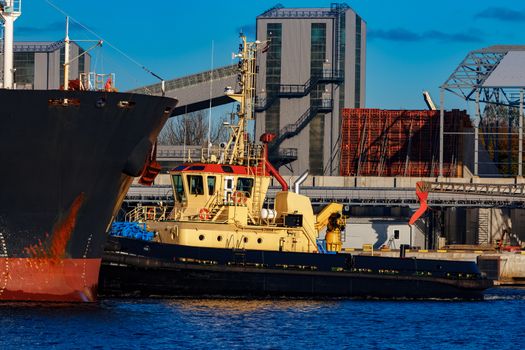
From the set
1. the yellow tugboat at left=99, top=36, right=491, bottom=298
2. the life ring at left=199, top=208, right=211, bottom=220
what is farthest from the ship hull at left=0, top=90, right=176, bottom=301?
the life ring at left=199, top=208, right=211, bottom=220

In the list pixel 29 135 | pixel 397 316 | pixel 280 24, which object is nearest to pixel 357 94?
pixel 280 24

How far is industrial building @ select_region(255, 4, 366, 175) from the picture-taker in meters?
84.1

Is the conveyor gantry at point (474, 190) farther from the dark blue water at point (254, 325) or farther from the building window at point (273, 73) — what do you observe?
the dark blue water at point (254, 325)

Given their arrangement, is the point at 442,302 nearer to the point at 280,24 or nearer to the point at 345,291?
the point at 345,291

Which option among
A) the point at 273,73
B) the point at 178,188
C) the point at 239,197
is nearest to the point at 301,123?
the point at 273,73

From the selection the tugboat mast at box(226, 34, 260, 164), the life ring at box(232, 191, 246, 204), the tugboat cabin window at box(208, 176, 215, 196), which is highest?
the tugboat mast at box(226, 34, 260, 164)

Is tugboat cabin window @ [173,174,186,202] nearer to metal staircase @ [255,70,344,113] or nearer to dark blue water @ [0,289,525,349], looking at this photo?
dark blue water @ [0,289,525,349]

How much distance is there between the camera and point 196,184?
4466cm

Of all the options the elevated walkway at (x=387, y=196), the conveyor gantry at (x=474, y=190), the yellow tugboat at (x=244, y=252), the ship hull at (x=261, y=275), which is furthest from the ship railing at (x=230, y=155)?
the elevated walkway at (x=387, y=196)

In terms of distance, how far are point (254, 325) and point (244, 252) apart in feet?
24.1

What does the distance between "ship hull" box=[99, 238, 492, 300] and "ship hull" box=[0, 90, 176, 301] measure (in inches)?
207

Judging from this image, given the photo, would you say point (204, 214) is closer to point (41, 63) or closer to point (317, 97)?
point (317, 97)

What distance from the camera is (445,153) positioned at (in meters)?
83.3

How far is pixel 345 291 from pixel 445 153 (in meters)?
39.5
